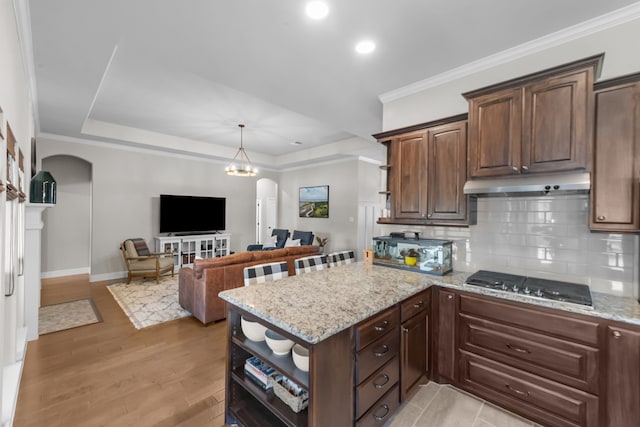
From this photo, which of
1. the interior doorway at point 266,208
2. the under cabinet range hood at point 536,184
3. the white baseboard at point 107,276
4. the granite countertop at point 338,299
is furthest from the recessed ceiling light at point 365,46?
the interior doorway at point 266,208

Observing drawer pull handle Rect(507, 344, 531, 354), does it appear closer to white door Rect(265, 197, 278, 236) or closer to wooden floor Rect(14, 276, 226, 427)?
wooden floor Rect(14, 276, 226, 427)

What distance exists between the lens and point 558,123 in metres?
1.89

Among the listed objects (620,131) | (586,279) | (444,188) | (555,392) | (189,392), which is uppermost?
(620,131)

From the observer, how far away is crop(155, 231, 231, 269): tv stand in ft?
19.4

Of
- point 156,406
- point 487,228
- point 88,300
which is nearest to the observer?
point 156,406

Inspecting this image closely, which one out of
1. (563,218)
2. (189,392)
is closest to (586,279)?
(563,218)

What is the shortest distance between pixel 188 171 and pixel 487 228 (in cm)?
629

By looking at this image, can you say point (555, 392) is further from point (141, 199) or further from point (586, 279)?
point (141, 199)

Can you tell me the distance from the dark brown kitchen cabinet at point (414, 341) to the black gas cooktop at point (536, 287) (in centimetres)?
42

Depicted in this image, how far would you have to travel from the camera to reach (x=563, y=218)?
2.12 metres

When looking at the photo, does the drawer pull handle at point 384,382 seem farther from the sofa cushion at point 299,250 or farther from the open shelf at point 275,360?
the sofa cushion at point 299,250

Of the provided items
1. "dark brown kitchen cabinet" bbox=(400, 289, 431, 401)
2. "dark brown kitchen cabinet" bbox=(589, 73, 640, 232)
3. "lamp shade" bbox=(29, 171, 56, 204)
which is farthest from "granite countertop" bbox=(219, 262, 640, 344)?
"lamp shade" bbox=(29, 171, 56, 204)

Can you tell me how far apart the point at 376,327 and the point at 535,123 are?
1.86m

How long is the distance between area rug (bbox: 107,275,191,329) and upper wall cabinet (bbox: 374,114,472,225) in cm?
316
